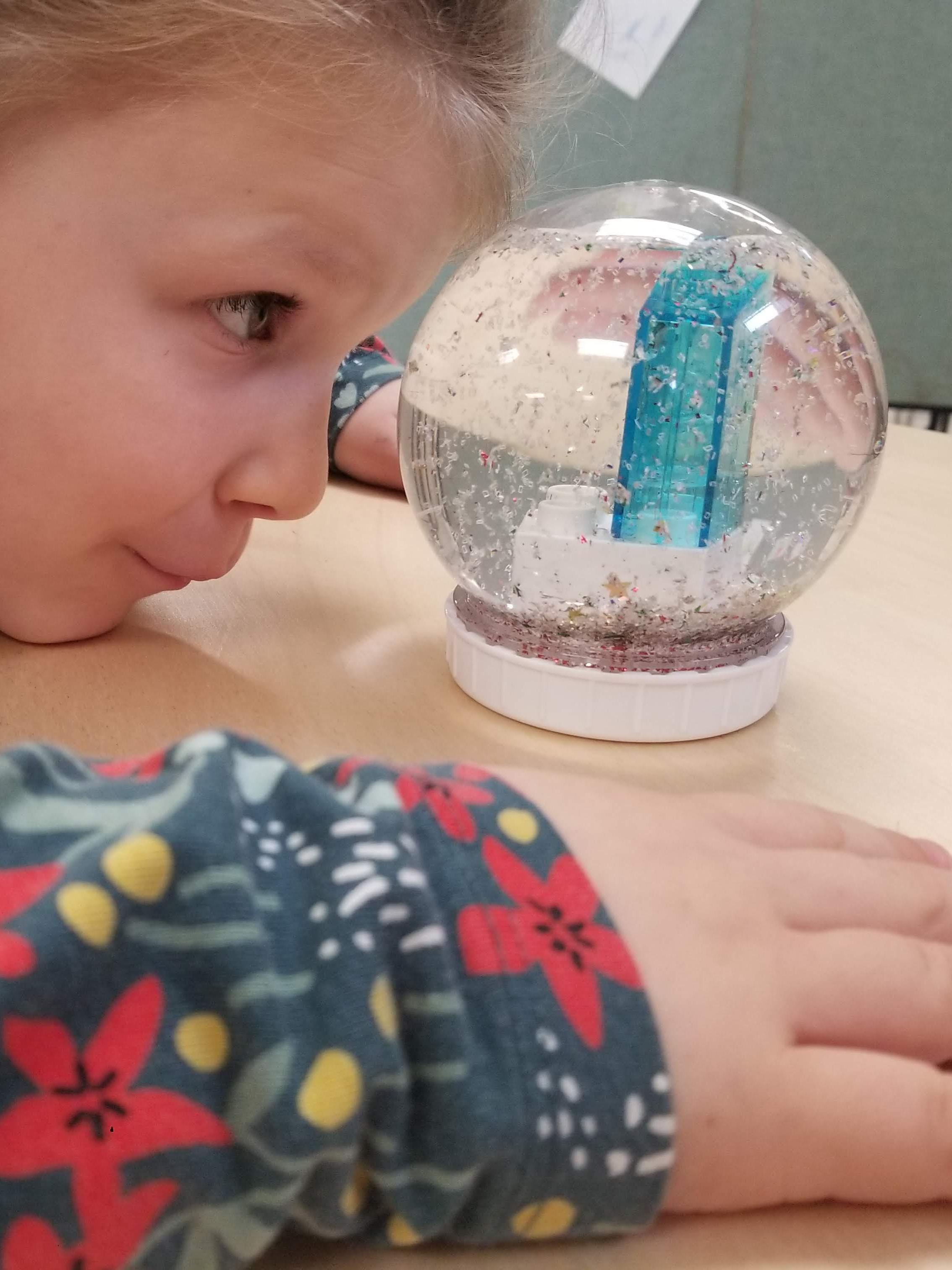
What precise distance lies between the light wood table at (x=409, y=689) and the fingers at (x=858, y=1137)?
19 centimetres

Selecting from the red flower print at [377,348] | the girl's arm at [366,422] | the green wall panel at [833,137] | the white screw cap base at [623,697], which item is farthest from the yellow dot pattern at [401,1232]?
the green wall panel at [833,137]

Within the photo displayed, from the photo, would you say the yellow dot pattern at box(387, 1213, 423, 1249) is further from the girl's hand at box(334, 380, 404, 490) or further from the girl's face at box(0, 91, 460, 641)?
the girl's hand at box(334, 380, 404, 490)

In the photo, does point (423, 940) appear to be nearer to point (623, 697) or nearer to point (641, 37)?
point (623, 697)

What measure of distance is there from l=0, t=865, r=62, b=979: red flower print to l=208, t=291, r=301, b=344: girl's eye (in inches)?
15.2

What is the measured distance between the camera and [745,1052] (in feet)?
0.94

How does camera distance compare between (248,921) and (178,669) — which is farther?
(178,669)

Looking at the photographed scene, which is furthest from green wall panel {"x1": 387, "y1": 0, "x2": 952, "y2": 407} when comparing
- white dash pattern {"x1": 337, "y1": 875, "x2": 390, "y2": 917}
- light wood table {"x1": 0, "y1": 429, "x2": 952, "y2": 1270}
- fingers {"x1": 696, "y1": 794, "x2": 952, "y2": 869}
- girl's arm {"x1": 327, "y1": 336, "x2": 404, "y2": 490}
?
white dash pattern {"x1": 337, "y1": 875, "x2": 390, "y2": 917}

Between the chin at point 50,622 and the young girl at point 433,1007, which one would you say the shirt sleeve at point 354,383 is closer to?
the chin at point 50,622

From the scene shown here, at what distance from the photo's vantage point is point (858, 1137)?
28 centimetres

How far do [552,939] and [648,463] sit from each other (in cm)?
31

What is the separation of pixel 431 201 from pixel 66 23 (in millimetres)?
193

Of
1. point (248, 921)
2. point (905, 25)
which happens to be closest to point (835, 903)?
point (248, 921)

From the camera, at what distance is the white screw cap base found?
0.54 m

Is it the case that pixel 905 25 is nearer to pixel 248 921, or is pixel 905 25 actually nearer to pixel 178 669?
pixel 178 669
